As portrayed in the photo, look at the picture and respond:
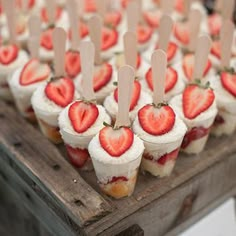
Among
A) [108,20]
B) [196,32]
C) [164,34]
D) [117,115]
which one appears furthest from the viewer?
[108,20]

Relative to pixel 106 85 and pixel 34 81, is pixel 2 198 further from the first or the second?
pixel 106 85

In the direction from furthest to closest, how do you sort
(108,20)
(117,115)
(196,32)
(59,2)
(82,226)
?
(59,2) → (108,20) → (196,32) → (117,115) → (82,226)

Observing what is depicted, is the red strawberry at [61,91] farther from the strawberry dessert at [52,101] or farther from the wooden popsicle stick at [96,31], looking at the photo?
the wooden popsicle stick at [96,31]

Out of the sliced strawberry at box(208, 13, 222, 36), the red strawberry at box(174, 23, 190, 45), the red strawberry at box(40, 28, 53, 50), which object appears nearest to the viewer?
the red strawberry at box(40, 28, 53, 50)

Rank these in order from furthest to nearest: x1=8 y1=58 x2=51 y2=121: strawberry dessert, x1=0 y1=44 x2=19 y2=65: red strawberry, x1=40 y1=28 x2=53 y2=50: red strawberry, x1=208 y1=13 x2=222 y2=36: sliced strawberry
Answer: x1=208 y1=13 x2=222 y2=36: sliced strawberry < x1=40 y1=28 x2=53 y2=50: red strawberry < x1=0 y1=44 x2=19 y2=65: red strawberry < x1=8 y1=58 x2=51 y2=121: strawberry dessert

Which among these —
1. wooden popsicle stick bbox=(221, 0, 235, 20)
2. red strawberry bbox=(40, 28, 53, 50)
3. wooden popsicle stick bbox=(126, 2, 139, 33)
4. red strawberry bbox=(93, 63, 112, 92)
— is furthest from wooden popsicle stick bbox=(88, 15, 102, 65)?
wooden popsicle stick bbox=(221, 0, 235, 20)

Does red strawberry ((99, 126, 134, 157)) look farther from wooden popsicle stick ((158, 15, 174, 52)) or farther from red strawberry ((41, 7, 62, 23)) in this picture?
red strawberry ((41, 7, 62, 23))

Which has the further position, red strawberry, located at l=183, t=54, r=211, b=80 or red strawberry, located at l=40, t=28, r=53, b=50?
red strawberry, located at l=40, t=28, r=53, b=50

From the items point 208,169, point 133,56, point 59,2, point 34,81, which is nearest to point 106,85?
point 133,56
